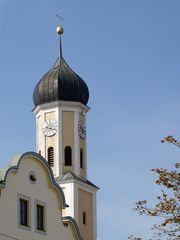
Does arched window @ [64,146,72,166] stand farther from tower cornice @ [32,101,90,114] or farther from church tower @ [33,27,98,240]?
tower cornice @ [32,101,90,114]

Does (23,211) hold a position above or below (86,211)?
below

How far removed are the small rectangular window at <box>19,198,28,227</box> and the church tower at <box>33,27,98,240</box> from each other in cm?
1924

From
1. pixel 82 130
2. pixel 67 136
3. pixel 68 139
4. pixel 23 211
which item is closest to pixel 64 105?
pixel 82 130

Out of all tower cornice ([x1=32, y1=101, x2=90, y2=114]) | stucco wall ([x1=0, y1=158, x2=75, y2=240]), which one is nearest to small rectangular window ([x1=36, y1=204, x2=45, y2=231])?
stucco wall ([x1=0, y1=158, x2=75, y2=240])

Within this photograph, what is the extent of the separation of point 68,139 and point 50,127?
140cm

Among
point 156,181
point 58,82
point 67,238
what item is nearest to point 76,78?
point 58,82

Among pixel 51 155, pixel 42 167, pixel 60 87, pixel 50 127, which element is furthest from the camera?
pixel 60 87

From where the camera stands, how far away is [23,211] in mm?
31859

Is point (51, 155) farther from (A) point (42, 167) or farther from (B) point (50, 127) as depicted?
(A) point (42, 167)

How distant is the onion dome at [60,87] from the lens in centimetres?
5472

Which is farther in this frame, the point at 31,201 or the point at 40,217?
the point at 40,217

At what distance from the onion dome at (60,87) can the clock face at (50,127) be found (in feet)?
4.94

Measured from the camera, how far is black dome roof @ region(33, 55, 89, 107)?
54719 mm

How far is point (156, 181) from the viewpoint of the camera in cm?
2192
